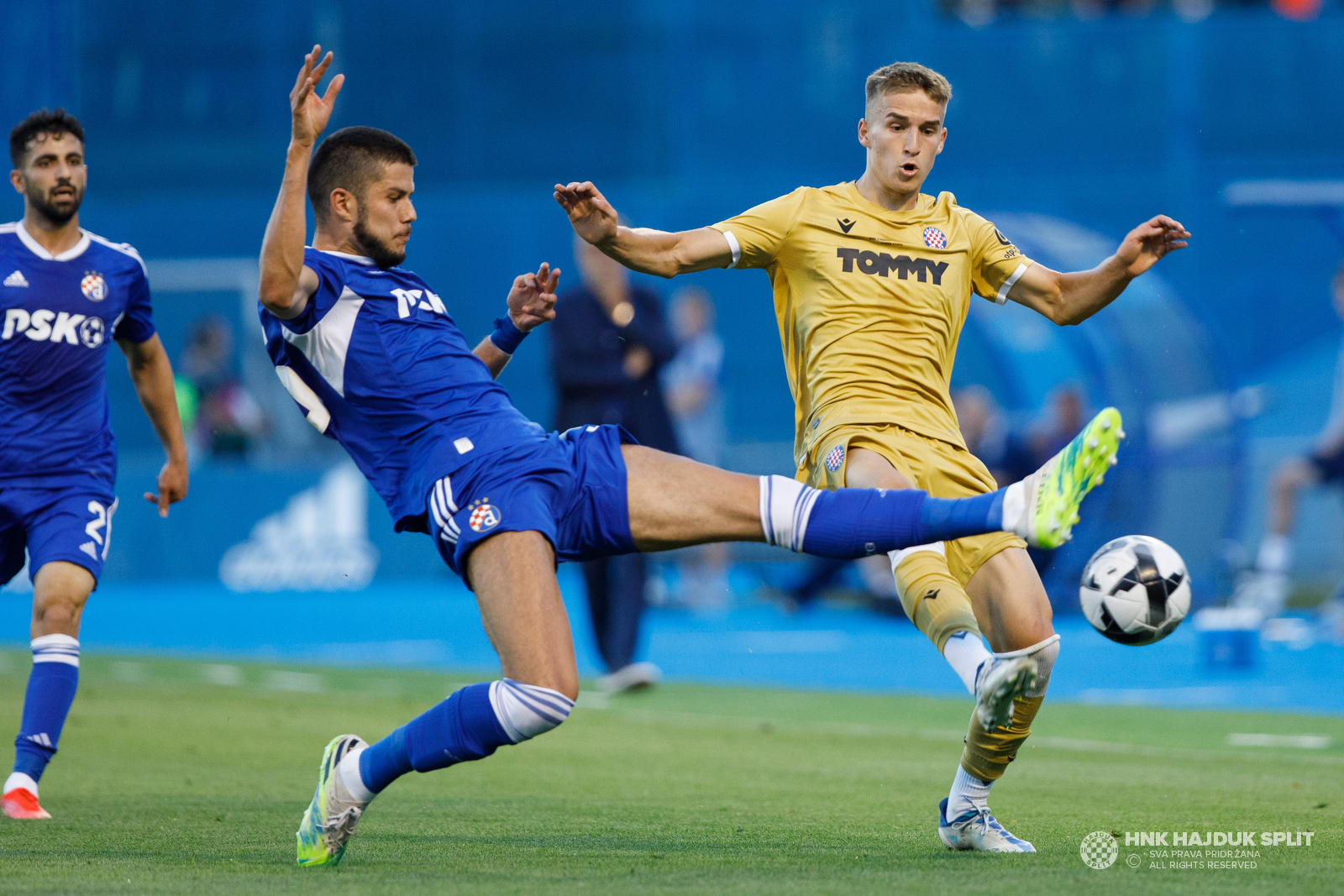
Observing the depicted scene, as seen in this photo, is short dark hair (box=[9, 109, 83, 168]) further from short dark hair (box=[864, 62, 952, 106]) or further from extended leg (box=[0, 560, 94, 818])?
short dark hair (box=[864, 62, 952, 106])

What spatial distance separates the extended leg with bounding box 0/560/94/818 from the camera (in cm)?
585

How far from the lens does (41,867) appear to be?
4.73 metres

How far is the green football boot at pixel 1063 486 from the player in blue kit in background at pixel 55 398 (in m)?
3.33

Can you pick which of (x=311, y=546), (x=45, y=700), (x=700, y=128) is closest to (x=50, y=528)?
(x=45, y=700)

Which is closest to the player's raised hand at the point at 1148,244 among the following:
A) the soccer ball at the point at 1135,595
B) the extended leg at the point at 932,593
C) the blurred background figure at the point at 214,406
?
the soccer ball at the point at 1135,595

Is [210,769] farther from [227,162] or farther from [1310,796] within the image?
[227,162]

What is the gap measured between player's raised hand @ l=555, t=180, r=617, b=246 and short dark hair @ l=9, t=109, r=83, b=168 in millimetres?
2049

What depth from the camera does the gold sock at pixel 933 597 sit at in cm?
494

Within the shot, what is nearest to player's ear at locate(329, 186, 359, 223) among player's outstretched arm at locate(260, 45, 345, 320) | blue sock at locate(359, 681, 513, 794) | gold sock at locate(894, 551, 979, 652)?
player's outstretched arm at locate(260, 45, 345, 320)

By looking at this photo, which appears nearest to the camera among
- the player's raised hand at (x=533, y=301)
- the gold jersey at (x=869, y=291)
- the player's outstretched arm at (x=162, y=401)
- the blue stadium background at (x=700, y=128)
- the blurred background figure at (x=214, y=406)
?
the gold jersey at (x=869, y=291)

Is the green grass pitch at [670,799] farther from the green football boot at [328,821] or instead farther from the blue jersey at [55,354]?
the blue jersey at [55,354]

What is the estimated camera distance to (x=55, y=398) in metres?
6.24

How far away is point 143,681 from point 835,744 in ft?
17.1

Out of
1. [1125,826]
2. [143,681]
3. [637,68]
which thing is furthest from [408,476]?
[637,68]
